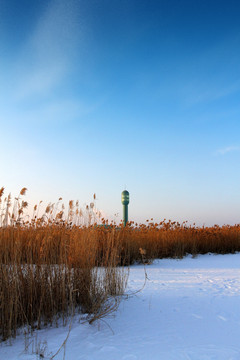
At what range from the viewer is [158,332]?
2.54m

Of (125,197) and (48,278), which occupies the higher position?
(125,197)

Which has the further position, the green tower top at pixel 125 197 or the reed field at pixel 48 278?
the green tower top at pixel 125 197

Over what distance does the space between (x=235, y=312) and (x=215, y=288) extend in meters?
1.04

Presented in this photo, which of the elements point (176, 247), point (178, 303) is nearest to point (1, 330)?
point (178, 303)

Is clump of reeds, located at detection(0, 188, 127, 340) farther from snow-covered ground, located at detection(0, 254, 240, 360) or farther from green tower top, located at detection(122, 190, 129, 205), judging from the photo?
green tower top, located at detection(122, 190, 129, 205)

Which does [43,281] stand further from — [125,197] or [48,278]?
[125,197]

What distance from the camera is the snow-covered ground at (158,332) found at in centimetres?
215

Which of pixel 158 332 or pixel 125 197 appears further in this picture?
pixel 125 197

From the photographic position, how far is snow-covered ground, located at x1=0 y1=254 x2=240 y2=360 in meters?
2.15

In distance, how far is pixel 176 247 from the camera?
26.9 feet

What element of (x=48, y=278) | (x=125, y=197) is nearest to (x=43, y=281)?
(x=48, y=278)

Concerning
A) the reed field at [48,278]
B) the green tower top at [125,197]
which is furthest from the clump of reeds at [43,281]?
the green tower top at [125,197]

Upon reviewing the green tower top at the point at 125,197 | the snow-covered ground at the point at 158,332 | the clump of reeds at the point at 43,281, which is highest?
the green tower top at the point at 125,197

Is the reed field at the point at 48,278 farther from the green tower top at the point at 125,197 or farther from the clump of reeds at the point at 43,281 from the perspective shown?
the green tower top at the point at 125,197
